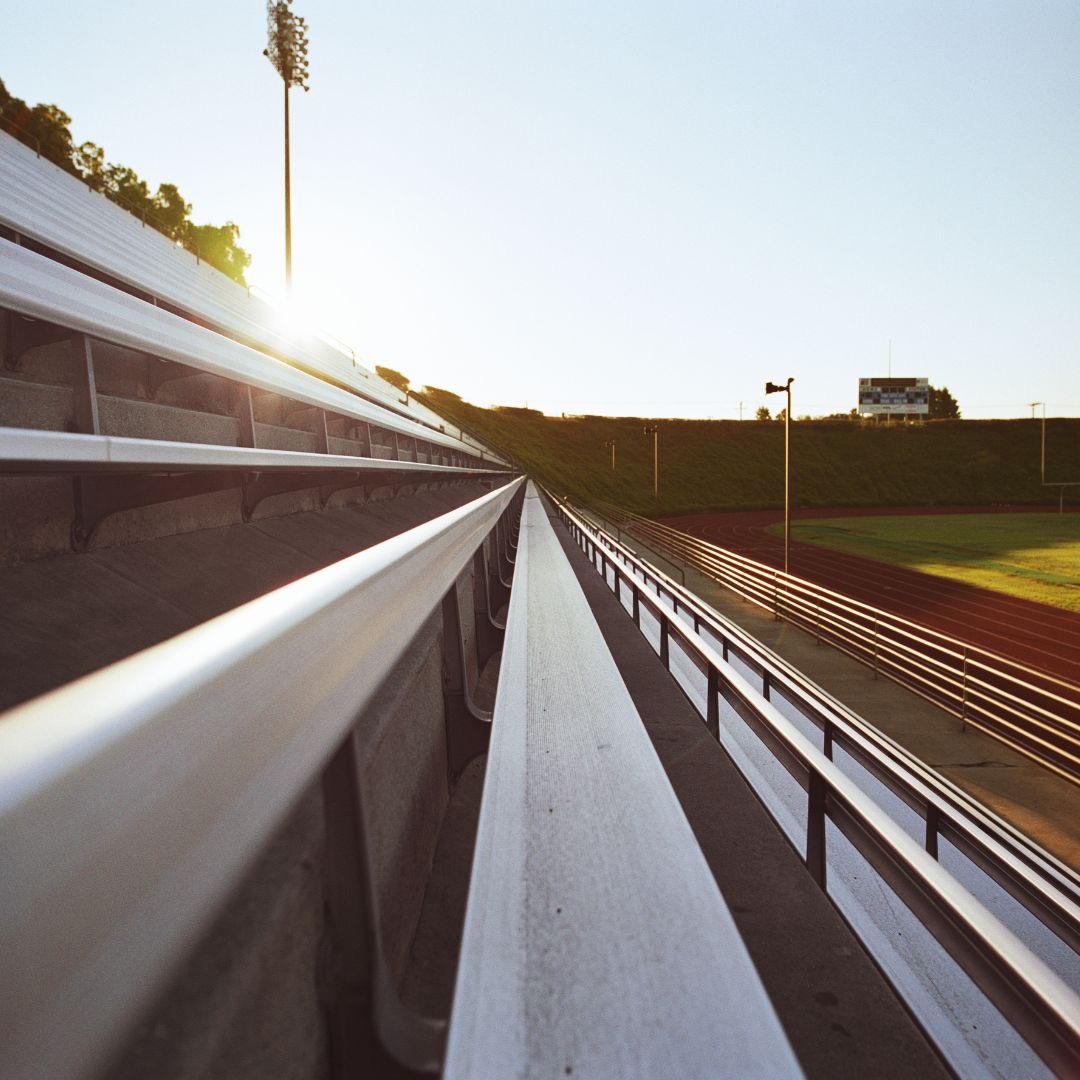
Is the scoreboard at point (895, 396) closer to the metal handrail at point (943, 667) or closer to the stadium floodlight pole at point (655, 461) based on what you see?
the stadium floodlight pole at point (655, 461)

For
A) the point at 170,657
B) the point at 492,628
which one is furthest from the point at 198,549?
the point at 170,657

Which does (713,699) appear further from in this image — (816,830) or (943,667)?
(943,667)

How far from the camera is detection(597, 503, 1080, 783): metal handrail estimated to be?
7441 millimetres

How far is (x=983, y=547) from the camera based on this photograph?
35.9 meters

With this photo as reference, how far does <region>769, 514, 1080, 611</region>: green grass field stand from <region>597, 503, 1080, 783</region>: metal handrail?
374 inches

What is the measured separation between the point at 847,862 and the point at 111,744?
295cm

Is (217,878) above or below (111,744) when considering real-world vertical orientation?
below

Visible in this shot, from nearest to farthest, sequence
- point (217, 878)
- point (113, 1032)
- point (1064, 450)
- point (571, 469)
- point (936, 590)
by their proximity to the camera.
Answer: point (113, 1032) → point (217, 878) → point (936, 590) → point (571, 469) → point (1064, 450)

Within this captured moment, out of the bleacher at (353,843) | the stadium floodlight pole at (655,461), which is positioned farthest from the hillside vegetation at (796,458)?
the bleacher at (353,843)

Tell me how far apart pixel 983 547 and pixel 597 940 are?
40.9m

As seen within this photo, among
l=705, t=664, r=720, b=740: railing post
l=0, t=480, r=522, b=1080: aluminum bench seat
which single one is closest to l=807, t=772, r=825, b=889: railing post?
l=705, t=664, r=720, b=740: railing post

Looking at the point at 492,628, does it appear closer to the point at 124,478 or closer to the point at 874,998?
the point at 124,478

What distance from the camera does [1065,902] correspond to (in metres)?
1.95

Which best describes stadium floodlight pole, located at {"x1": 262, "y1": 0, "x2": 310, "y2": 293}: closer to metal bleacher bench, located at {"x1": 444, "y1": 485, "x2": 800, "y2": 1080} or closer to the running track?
the running track
